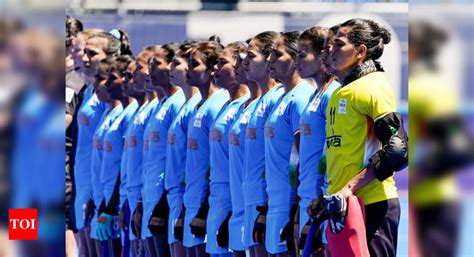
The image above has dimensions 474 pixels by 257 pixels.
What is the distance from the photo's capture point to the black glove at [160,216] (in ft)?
28.9

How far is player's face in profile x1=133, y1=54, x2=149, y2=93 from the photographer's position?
9.27 metres

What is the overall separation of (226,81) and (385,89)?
1.76m

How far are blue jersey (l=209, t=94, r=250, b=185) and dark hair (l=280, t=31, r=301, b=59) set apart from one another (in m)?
0.66

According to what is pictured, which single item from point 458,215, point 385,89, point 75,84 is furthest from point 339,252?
point 75,84

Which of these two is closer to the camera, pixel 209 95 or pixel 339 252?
pixel 339 252

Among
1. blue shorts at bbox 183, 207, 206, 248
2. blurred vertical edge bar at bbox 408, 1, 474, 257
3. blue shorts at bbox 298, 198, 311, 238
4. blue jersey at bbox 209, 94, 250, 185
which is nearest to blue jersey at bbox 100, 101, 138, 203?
blue shorts at bbox 183, 207, 206, 248

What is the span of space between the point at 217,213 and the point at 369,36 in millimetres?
1859

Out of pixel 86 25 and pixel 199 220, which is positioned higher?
pixel 86 25

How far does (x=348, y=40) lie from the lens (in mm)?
6816

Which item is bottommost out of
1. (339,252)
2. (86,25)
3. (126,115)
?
(339,252)

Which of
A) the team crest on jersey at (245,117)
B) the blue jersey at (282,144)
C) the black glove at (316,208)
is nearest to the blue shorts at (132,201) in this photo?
the team crest on jersey at (245,117)

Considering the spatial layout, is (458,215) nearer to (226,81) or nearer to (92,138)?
(226,81)

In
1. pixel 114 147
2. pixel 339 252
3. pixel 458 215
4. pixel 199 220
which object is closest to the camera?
pixel 458 215

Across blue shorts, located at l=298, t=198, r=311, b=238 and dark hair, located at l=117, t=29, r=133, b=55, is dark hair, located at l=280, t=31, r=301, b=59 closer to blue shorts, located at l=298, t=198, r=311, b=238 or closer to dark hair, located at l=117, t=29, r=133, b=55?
blue shorts, located at l=298, t=198, r=311, b=238
